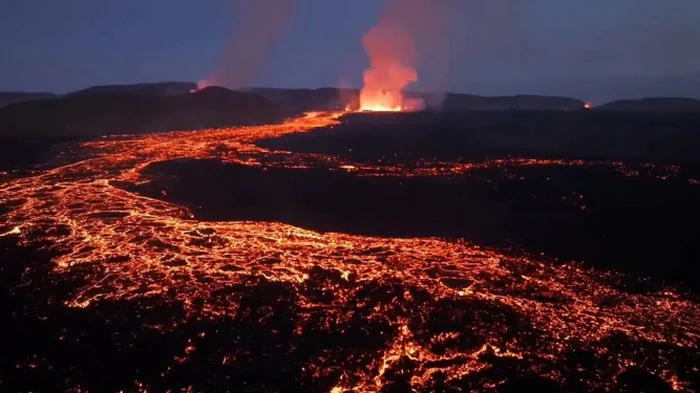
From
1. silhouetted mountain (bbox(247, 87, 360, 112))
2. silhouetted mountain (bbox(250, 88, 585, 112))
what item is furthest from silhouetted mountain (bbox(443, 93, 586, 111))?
silhouetted mountain (bbox(247, 87, 360, 112))

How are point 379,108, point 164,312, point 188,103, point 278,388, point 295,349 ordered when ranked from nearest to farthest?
1. point 278,388
2. point 295,349
3. point 164,312
4. point 188,103
5. point 379,108

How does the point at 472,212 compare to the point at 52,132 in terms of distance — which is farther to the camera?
the point at 52,132

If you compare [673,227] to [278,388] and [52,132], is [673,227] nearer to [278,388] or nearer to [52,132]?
[278,388]

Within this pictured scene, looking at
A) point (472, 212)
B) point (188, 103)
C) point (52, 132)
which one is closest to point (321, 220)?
point (472, 212)

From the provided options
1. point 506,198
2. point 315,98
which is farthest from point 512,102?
point 506,198

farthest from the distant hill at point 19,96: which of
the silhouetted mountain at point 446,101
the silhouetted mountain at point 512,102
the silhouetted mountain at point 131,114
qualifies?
the silhouetted mountain at point 512,102

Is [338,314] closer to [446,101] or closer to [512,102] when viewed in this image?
[446,101]
